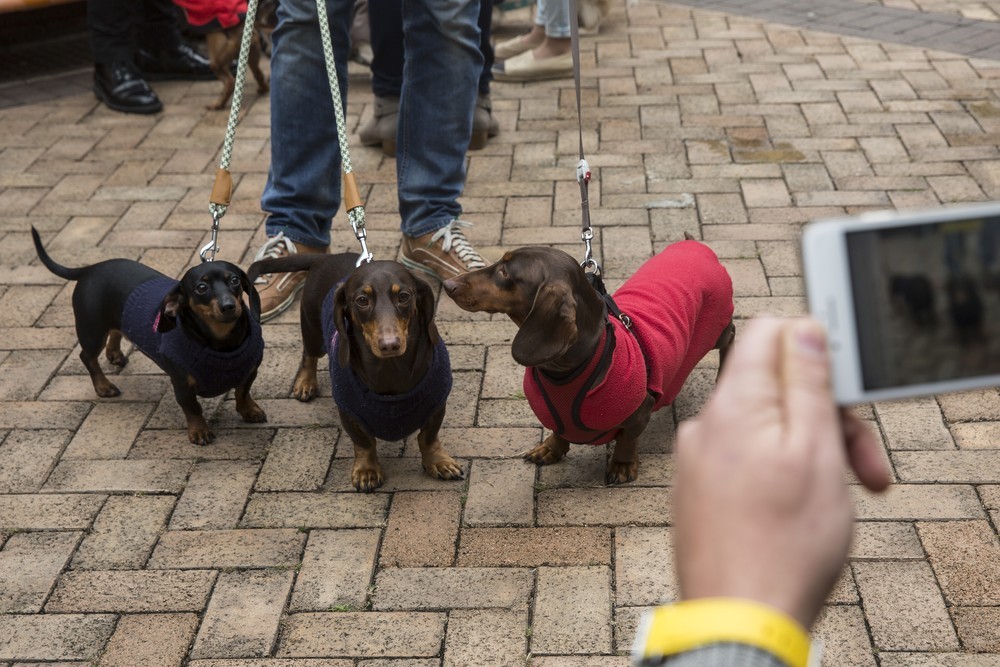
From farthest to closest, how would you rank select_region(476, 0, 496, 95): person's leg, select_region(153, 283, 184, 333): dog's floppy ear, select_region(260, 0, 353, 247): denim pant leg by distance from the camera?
1. select_region(476, 0, 496, 95): person's leg
2. select_region(260, 0, 353, 247): denim pant leg
3. select_region(153, 283, 184, 333): dog's floppy ear

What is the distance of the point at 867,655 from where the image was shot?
2.36 meters

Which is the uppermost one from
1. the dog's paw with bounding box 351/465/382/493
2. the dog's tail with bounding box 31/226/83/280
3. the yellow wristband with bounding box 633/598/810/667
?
the yellow wristband with bounding box 633/598/810/667

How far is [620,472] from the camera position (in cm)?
302

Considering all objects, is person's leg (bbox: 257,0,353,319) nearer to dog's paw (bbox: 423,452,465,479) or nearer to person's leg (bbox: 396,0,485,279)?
person's leg (bbox: 396,0,485,279)

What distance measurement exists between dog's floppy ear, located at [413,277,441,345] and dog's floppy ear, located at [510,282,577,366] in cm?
33

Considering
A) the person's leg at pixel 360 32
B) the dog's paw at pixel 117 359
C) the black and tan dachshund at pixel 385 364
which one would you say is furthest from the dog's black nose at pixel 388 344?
the person's leg at pixel 360 32

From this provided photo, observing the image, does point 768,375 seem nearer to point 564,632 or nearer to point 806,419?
point 806,419

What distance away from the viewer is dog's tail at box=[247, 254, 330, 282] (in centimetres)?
338

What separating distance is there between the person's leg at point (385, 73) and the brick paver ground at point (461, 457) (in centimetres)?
14

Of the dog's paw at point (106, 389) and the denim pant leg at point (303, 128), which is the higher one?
the denim pant leg at point (303, 128)

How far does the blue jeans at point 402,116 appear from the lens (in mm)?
3896

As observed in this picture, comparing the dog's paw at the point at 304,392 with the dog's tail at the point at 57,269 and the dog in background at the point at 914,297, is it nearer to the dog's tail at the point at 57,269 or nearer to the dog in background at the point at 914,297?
the dog's tail at the point at 57,269

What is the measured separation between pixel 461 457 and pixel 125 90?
3.90m

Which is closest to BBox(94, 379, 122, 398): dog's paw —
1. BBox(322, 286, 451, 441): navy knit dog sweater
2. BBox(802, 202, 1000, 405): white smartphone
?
BBox(322, 286, 451, 441): navy knit dog sweater
